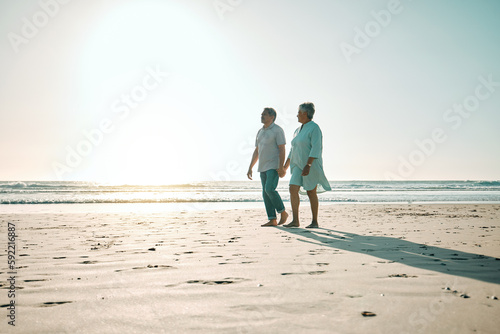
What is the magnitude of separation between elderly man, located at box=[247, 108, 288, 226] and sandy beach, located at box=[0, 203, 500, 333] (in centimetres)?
206

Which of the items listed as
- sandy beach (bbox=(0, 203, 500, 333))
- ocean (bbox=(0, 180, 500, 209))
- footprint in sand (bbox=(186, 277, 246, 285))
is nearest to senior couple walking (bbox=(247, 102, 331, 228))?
sandy beach (bbox=(0, 203, 500, 333))

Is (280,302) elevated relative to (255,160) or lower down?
lower down

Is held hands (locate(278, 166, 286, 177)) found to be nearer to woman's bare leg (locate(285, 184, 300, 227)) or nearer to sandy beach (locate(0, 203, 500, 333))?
woman's bare leg (locate(285, 184, 300, 227))

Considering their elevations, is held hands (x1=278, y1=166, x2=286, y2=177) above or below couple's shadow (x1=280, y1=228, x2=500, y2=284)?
above

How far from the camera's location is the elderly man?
21.1 feet

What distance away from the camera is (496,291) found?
2.20 metres

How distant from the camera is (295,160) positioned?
6051 mm

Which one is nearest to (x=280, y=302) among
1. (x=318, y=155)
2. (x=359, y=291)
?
(x=359, y=291)

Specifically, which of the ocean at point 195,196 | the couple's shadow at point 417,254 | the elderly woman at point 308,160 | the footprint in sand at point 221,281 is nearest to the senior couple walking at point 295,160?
the elderly woman at point 308,160

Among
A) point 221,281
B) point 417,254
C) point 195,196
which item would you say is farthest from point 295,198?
point 195,196

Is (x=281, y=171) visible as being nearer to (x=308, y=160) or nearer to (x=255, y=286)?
(x=308, y=160)

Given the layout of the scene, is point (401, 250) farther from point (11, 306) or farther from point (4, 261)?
point (4, 261)

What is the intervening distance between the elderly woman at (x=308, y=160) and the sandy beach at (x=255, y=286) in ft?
5.08

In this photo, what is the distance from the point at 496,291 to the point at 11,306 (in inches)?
109
